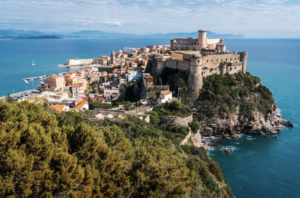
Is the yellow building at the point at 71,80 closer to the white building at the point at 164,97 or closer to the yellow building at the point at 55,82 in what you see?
the yellow building at the point at 55,82

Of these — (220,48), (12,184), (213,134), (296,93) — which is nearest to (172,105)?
(213,134)

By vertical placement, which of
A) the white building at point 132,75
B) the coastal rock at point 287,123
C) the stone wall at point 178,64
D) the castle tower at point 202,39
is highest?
the castle tower at point 202,39

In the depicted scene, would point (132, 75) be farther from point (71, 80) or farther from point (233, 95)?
point (233, 95)

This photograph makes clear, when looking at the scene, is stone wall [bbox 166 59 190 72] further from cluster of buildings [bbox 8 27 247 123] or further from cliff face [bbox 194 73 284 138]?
cliff face [bbox 194 73 284 138]

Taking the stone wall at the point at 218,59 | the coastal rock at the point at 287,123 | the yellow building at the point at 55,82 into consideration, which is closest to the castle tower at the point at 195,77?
the stone wall at the point at 218,59

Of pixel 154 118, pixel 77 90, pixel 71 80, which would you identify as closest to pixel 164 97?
pixel 154 118

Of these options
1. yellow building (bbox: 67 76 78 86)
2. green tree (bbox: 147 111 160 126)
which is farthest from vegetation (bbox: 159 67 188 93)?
yellow building (bbox: 67 76 78 86)
